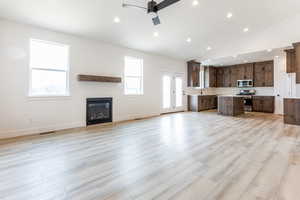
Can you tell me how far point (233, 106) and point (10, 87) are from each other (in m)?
7.96

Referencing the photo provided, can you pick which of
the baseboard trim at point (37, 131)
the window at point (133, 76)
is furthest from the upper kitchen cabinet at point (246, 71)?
the baseboard trim at point (37, 131)

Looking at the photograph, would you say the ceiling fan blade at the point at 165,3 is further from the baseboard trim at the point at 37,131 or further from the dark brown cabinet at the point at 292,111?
the dark brown cabinet at the point at 292,111

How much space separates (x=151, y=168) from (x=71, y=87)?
3.80m

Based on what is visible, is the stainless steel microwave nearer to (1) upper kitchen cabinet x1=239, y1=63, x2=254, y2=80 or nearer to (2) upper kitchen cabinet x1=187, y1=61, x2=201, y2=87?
(1) upper kitchen cabinet x1=239, y1=63, x2=254, y2=80

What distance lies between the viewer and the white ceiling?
3.75 m

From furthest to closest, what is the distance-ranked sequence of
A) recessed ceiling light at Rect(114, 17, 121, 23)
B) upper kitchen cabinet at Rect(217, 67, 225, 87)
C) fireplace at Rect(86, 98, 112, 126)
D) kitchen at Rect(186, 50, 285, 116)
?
upper kitchen cabinet at Rect(217, 67, 225, 87) → kitchen at Rect(186, 50, 285, 116) → fireplace at Rect(86, 98, 112, 126) → recessed ceiling light at Rect(114, 17, 121, 23)

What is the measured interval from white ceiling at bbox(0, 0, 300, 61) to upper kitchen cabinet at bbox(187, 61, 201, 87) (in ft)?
5.13

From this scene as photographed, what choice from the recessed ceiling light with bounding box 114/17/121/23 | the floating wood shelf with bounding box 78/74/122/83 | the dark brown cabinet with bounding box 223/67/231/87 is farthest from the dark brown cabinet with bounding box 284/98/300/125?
the recessed ceiling light with bounding box 114/17/121/23

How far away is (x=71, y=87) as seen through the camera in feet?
16.1

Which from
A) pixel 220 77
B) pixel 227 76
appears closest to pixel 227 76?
pixel 227 76

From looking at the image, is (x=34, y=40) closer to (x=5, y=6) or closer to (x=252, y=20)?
(x=5, y=6)

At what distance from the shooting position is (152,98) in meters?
7.32

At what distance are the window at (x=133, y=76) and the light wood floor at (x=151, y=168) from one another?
2960mm

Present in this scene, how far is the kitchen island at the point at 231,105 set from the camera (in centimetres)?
722
